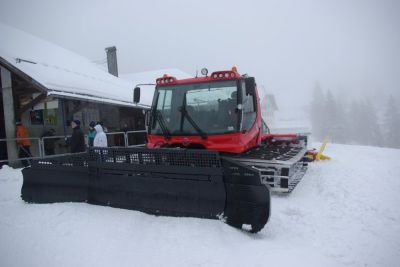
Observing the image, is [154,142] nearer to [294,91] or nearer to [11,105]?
[11,105]

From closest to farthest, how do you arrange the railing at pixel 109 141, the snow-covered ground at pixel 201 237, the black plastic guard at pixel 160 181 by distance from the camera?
the snow-covered ground at pixel 201 237 < the black plastic guard at pixel 160 181 < the railing at pixel 109 141

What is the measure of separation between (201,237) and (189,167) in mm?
893

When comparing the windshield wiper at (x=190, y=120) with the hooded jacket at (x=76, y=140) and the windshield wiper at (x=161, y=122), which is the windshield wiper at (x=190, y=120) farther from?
the hooded jacket at (x=76, y=140)

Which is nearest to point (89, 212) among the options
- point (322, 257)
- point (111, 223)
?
point (111, 223)

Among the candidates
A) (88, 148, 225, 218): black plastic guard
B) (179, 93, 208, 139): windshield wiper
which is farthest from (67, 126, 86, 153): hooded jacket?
(179, 93, 208, 139): windshield wiper

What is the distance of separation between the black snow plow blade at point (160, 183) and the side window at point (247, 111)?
1.61 metres

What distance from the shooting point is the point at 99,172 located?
4.31m

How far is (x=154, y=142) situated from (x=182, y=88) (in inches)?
47.0

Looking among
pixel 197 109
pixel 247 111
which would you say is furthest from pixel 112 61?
pixel 247 111

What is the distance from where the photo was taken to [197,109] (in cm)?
518

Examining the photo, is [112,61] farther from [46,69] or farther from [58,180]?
[58,180]

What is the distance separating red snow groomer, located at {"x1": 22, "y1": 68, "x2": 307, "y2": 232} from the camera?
356cm

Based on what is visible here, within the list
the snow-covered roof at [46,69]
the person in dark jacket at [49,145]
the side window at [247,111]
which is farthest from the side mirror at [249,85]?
the person in dark jacket at [49,145]

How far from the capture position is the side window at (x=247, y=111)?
200 inches
